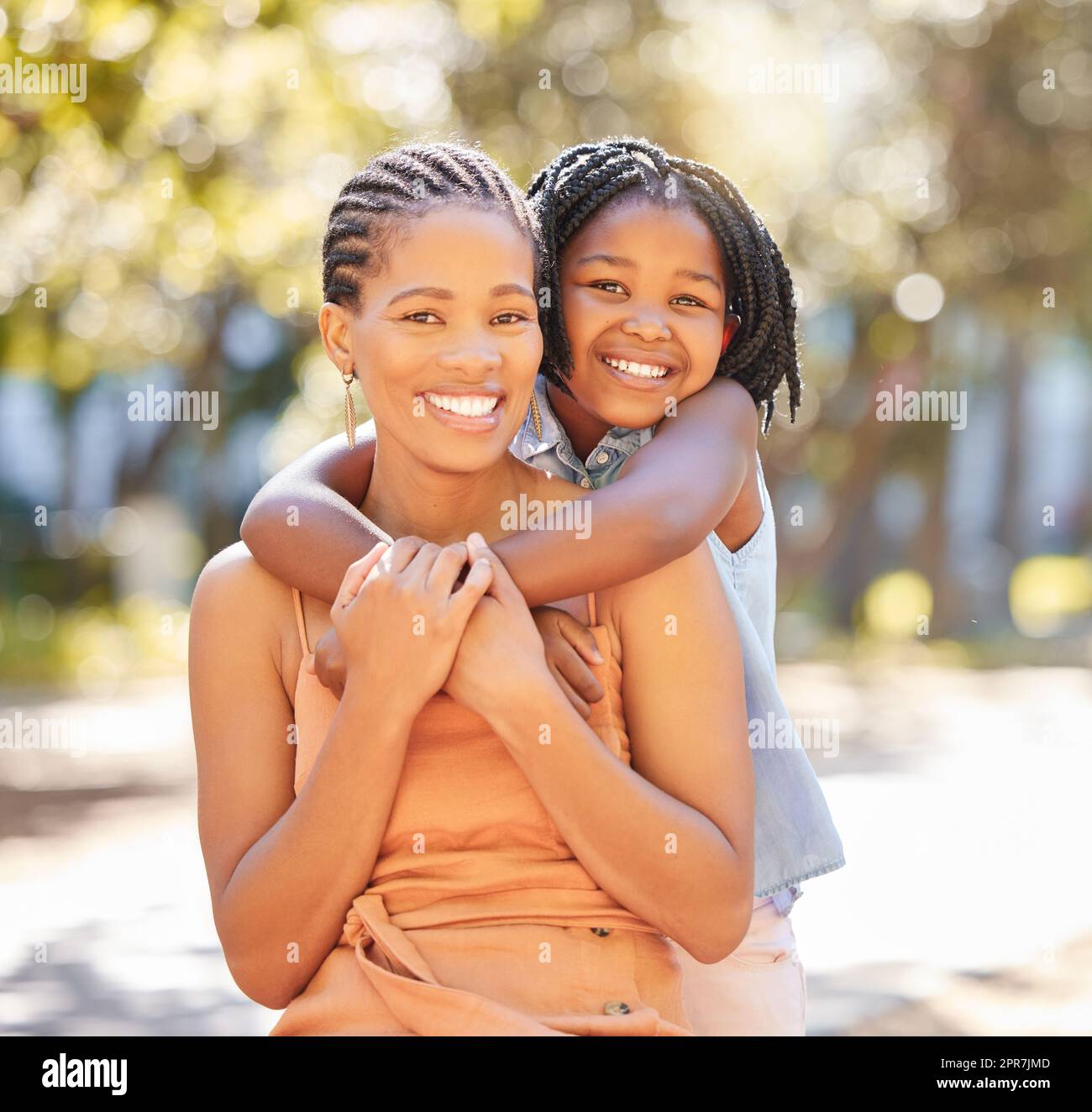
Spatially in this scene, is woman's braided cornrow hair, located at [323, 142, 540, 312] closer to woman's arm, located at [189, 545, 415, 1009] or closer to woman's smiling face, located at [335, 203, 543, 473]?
woman's smiling face, located at [335, 203, 543, 473]

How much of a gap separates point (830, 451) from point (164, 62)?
17.3m

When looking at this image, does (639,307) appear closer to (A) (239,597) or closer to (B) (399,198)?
(B) (399,198)

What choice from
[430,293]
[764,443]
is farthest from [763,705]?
[764,443]

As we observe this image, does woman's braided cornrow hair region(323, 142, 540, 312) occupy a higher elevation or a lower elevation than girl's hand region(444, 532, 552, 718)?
higher

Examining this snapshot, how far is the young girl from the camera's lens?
8.75 feet

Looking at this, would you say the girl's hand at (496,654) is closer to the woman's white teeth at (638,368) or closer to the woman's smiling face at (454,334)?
the woman's smiling face at (454,334)

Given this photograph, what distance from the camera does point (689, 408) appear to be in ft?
9.59

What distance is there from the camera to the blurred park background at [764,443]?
7.59 m

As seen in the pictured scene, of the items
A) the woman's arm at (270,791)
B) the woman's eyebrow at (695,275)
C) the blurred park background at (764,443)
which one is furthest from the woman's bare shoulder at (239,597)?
the blurred park background at (764,443)

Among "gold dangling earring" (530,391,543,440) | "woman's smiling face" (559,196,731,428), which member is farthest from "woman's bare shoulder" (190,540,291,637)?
"woman's smiling face" (559,196,731,428)

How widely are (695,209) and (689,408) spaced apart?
38 cm

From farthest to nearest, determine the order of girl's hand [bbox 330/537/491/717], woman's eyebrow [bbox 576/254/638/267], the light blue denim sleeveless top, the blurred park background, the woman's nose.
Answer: the blurred park background
woman's eyebrow [bbox 576/254/638/267]
the light blue denim sleeveless top
the woman's nose
girl's hand [bbox 330/537/491/717]

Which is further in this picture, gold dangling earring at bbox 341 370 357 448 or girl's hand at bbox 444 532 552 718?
gold dangling earring at bbox 341 370 357 448
